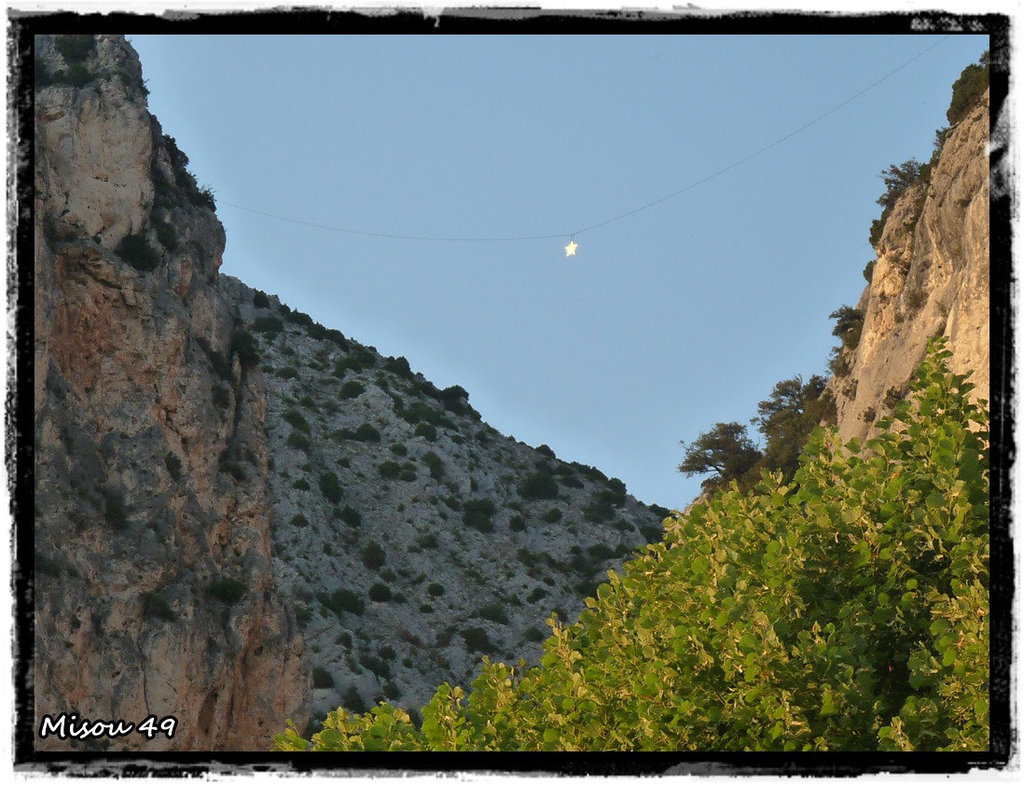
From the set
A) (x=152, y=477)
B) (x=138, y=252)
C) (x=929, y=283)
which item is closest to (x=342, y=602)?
(x=138, y=252)

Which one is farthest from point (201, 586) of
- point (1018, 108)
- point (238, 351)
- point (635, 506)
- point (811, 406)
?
point (635, 506)

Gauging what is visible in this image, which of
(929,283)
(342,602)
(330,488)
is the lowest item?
(342,602)

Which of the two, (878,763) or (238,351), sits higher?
(238,351)

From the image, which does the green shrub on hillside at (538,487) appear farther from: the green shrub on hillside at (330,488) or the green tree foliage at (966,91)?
the green tree foliage at (966,91)

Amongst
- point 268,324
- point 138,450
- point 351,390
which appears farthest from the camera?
point 268,324

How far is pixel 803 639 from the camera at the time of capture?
12.8 m

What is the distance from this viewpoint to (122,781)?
9.63 meters

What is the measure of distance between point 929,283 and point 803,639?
25.5m

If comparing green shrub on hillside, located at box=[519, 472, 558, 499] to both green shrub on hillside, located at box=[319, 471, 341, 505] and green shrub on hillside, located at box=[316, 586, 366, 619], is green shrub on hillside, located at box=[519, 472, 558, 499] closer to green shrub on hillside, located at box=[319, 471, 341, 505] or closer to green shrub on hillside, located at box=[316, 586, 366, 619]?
green shrub on hillside, located at box=[319, 471, 341, 505]

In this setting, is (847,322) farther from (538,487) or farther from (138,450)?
(538,487)

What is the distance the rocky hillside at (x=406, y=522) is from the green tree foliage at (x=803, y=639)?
143 feet

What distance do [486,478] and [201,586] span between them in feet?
158

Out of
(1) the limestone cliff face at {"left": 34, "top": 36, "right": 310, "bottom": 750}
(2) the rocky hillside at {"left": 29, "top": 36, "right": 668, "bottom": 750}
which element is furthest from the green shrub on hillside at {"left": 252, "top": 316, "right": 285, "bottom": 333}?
(1) the limestone cliff face at {"left": 34, "top": 36, "right": 310, "bottom": 750}

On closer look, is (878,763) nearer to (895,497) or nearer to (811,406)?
(895,497)
